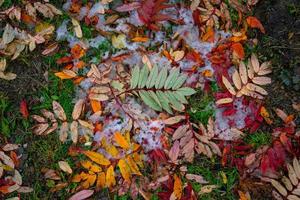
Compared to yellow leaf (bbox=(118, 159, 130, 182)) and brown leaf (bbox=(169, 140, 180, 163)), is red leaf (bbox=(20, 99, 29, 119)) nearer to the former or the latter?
yellow leaf (bbox=(118, 159, 130, 182))

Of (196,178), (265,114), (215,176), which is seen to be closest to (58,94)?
(196,178)

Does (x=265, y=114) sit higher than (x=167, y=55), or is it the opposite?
(x=167, y=55)

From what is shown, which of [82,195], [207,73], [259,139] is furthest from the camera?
[207,73]

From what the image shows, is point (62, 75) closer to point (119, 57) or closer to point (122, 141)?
point (119, 57)

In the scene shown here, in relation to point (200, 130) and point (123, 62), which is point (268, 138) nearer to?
point (200, 130)

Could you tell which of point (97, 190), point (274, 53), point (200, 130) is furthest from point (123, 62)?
point (274, 53)

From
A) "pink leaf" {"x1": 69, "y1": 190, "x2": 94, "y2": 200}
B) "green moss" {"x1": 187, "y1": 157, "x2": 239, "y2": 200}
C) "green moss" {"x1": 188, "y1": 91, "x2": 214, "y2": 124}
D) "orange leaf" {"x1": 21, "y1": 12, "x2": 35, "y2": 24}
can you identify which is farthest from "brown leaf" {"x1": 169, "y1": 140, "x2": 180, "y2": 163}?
"orange leaf" {"x1": 21, "y1": 12, "x2": 35, "y2": 24}
